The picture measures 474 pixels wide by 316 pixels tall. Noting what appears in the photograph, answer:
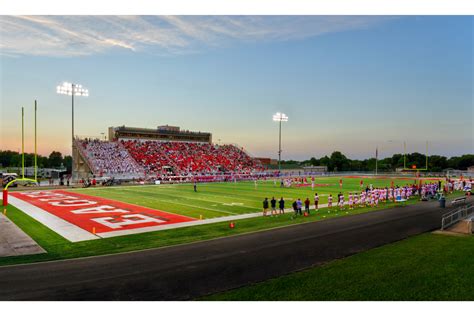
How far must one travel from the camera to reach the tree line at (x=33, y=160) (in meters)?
113

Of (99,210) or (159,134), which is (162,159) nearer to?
(159,134)

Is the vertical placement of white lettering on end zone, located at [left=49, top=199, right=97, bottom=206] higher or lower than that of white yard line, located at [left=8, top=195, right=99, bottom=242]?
higher

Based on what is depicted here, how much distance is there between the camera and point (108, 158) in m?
55.0

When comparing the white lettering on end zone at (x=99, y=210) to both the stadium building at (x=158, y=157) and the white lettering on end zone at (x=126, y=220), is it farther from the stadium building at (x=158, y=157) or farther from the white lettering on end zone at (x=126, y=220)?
the stadium building at (x=158, y=157)

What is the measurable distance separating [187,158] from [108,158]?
567 inches

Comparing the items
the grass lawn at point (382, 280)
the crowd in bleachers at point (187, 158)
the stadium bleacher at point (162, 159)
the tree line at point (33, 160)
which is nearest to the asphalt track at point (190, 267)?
the grass lawn at point (382, 280)

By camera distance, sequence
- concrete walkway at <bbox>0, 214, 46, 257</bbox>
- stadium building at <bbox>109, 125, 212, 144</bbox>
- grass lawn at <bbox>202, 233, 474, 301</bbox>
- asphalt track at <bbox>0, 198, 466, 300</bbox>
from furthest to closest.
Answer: stadium building at <bbox>109, 125, 212, 144</bbox>
concrete walkway at <bbox>0, 214, 46, 257</bbox>
asphalt track at <bbox>0, 198, 466, 300</bbox>
grass lawn at <bbox>202, 233, 474, 301</bbox>

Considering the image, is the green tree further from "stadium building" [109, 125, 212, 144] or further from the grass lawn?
the grass lawn

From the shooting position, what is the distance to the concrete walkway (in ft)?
41.3

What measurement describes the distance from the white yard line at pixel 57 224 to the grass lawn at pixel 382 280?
9196 mm

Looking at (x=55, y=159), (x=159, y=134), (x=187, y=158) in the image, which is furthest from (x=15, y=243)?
(x=55, y=159)

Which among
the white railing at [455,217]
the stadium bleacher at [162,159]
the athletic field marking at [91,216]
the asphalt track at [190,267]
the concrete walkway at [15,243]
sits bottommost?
the concrete walkway at [15,243]

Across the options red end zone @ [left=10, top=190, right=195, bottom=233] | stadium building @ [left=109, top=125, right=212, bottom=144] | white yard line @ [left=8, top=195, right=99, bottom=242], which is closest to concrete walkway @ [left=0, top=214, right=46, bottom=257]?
white yard line @ [left=8, top=195, right=99, bottom=242]

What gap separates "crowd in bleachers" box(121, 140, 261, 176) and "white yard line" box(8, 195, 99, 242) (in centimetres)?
3088
